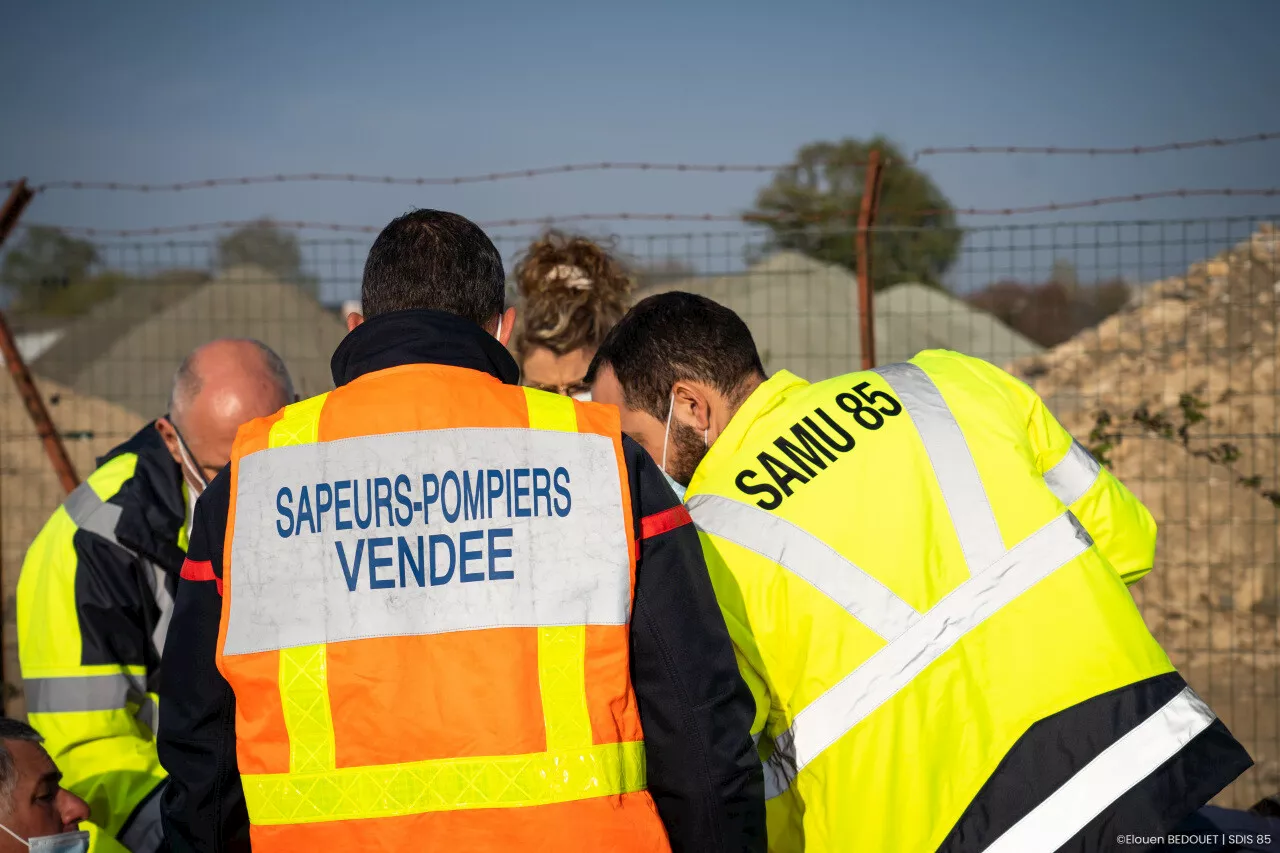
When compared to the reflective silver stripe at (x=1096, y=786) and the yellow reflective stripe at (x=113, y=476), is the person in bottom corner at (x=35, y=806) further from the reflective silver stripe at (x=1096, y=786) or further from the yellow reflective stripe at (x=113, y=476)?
the reflective silver stripe at (x=1096, y=786)

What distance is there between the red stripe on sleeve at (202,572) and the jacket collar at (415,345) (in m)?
0.40

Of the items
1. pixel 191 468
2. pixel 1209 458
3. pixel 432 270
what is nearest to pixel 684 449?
pixel 432 270

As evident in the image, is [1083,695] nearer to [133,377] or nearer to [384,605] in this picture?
[384,605]

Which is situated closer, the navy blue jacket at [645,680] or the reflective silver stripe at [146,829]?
the navy blue jacket at [645,680]

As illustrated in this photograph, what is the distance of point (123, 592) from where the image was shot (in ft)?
10.5

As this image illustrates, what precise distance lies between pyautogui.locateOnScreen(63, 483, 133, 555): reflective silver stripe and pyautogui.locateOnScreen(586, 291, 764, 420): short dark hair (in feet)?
5.50

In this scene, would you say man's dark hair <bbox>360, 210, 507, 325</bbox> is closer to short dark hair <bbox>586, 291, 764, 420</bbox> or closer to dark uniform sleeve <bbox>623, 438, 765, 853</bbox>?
dark uniform sleeve <bbox>623, 438, 765, 853</bbox>

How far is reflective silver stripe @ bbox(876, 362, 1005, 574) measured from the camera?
2.16m

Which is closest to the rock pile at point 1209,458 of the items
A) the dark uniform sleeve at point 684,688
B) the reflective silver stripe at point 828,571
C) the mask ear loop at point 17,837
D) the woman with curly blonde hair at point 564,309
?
the woman with curly blonde hair at point 564,309

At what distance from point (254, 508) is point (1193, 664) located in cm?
878

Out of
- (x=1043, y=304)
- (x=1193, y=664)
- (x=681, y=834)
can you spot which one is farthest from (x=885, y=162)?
(x=1043, y=304)

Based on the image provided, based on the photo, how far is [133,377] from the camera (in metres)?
19.9

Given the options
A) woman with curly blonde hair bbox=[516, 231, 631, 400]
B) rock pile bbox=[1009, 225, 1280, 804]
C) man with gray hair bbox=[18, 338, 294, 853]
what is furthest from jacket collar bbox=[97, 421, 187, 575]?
rock pile bbox=[1009, 225, 1280, 804]

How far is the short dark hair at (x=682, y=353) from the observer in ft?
8.27
